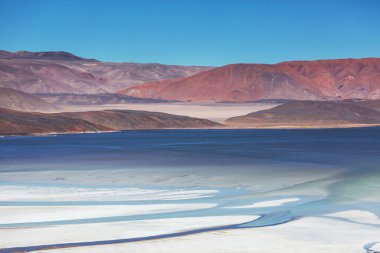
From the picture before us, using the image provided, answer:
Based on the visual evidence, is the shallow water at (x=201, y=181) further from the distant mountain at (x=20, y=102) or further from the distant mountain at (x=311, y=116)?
the distant mountain at (x=20, y=102)

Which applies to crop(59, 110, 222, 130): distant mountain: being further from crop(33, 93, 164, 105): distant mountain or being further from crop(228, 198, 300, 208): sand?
crop(33, 93, 164, 105): distant mountain

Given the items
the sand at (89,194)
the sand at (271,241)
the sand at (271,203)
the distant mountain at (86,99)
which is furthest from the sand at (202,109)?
the sand at (271,241)

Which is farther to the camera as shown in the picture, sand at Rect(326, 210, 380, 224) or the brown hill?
the brown hill

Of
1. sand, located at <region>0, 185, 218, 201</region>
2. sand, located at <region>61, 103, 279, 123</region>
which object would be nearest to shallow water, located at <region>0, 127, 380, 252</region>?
sand, located at <region>0, 185, 218, 201</region>

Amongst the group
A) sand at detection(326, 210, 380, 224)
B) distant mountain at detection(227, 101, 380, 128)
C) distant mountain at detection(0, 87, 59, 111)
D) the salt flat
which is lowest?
sand at detection(326, 210, 380, 224)

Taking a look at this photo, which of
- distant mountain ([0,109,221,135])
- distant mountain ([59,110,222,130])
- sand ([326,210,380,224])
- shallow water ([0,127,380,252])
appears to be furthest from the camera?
distant mountain ([59,110,222,130])

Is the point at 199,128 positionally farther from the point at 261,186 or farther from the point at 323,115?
the point at 261,186

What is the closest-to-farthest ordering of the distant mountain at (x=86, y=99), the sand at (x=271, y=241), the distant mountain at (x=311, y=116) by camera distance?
the sand at (x=271, y=241) < the distant mountain at (x=311, y=116) < the distant mountain at (x=86, y=99)

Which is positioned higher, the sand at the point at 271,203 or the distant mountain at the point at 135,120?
the distant mountain at the point at 135,120
